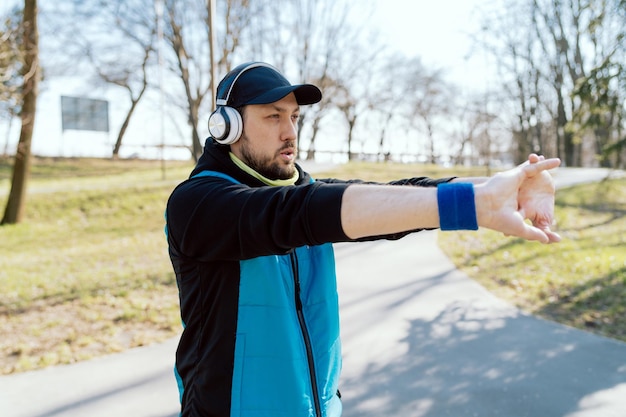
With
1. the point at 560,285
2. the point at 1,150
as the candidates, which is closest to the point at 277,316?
the point at 560,285

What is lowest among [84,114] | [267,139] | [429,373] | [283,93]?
[429,373]

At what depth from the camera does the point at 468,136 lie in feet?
181

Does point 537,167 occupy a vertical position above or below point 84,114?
below

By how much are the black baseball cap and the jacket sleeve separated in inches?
16.5

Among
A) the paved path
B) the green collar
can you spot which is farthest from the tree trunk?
the green collar

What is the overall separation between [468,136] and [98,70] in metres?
41.1

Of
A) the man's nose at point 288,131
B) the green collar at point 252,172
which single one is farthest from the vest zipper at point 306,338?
the man's nose at point 288,131

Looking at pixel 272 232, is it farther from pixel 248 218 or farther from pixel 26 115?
pixel 26 115

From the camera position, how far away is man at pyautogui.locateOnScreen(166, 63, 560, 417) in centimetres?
124

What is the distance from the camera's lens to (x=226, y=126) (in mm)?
1910

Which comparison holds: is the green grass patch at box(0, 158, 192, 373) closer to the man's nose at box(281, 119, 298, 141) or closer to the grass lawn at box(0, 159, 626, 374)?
the grass lawn at box(0, 159, 626, 374)

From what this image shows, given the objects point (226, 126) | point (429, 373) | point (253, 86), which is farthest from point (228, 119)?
point (429, 373)

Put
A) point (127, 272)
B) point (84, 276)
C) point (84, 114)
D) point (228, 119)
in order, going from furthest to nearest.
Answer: point (84, 114), point (127, 272), point (84, 276), point (228, 119)

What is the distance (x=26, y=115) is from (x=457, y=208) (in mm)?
13636
